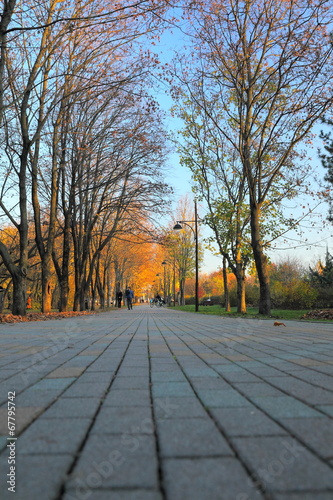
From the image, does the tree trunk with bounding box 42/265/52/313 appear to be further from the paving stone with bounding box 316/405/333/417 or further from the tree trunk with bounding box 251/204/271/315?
the paving stone with bounding box 316/405/333/417

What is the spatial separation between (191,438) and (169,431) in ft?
0.50

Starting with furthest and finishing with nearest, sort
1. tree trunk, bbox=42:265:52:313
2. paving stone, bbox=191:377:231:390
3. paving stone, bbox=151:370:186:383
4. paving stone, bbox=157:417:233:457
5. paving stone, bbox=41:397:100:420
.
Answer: tree trunk, bbox=42:265:52:313 < paving stone, bbox=151:370:186:383 < paving stone, bbox=191:377:231:390 < paving stone, bbox=41:397:100:420 < paving stone, bbox=157:417:233:457

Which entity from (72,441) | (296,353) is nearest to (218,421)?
(72,441)

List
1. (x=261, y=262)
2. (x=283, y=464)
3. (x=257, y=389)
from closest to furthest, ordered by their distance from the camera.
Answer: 1. (x=283, y=464)
2. (x=257, y=389)
3. (x=261, y=262)

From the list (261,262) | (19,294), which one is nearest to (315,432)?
(19,294)

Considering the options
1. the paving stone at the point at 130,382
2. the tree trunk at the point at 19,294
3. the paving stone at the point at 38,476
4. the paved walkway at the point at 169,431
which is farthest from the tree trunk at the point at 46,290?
the paving stone at the point at 38,476

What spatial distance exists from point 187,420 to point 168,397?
537 mm

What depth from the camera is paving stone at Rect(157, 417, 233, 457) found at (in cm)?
171

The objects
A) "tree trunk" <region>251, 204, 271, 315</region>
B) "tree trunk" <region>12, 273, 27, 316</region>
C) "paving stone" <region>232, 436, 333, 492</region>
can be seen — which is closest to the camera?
"paving stone" <region>232, 436, 333, 492</region>

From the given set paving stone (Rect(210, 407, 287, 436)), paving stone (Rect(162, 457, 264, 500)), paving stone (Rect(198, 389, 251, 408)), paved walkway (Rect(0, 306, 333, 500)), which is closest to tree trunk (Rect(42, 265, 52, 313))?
paved walkway (Rect(0, 306, 333, 500))

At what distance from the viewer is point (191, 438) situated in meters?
1.89

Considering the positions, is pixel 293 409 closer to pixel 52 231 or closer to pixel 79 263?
pixel 52 231

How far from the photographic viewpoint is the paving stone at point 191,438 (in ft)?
5.60

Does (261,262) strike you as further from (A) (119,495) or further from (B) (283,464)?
(A) (119,495)
